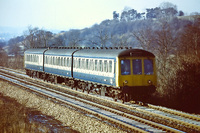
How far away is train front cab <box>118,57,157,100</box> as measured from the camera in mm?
17859

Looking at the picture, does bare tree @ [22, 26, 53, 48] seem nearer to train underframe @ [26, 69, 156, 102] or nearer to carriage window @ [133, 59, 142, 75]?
A: train underframe @ [26, 69, 156, 102]

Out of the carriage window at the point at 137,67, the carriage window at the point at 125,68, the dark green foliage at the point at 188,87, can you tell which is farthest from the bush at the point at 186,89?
the carriage window at the point at 125,68

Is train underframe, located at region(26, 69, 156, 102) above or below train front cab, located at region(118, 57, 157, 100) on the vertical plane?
below

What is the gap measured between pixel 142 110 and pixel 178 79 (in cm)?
514

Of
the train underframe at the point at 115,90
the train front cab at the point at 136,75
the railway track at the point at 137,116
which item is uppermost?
the train front cab at the point at 136,75

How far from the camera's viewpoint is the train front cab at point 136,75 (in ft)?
58.6

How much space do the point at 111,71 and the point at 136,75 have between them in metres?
1.66

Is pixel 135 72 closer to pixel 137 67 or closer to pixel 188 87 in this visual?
pixel 137 67

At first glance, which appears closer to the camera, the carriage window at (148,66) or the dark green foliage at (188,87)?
the carriage window at (148,66)

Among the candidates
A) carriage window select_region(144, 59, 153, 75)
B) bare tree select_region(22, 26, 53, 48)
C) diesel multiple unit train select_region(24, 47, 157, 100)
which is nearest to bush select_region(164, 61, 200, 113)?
diesel multiple unit train select_region(24, 47, 157, 100)

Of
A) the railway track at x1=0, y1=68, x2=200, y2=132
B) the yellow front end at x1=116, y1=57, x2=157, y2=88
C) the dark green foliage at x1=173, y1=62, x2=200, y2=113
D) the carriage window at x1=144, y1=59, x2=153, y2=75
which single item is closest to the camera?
the railway track at x1=0, y1=68, x2=200, y2=132

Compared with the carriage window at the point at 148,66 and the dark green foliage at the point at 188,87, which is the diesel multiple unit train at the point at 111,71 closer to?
the carriage window at the point at 148,66

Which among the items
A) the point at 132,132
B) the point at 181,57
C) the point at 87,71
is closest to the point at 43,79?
the point at 87,71

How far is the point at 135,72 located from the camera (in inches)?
710
